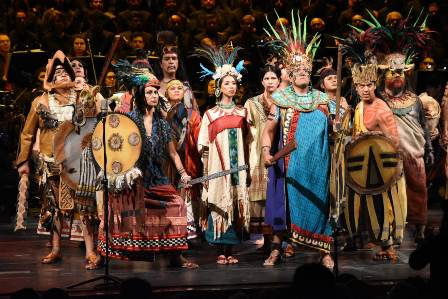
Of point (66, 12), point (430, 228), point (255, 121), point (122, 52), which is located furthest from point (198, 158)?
point (66, 12)

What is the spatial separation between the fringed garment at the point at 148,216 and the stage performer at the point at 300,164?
0.88 metres

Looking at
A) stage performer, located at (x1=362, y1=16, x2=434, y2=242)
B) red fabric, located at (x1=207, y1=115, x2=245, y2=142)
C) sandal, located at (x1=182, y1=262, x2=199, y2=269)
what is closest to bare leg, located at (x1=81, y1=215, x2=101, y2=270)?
sandal, located at (x1=182, y1=262, x2=199, y2=269)

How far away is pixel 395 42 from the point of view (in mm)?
12211

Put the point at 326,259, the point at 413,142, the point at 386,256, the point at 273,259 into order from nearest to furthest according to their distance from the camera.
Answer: the point at 326,259, the point at 273,259, the point at 386,256, the point at 413,142

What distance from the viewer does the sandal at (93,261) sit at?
1106cm

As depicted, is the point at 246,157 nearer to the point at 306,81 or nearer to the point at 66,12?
the point at 306,81

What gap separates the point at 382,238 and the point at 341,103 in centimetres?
131

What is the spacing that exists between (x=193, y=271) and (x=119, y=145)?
1.26 m

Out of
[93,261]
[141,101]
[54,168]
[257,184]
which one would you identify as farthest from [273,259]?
[54,168]

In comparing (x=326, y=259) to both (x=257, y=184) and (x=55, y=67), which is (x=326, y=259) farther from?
(x=55, y=67)

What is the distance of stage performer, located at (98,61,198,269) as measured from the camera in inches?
428

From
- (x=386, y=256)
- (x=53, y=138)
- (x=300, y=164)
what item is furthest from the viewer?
(x=386, y=256)

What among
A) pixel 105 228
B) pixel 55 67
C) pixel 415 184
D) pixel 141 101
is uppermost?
pixel 55 67

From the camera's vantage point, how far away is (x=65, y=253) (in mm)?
12375
